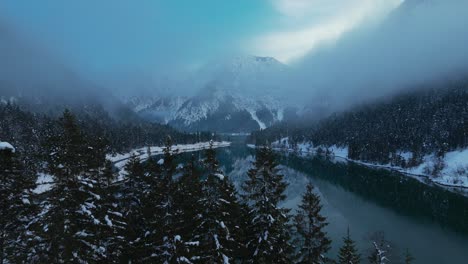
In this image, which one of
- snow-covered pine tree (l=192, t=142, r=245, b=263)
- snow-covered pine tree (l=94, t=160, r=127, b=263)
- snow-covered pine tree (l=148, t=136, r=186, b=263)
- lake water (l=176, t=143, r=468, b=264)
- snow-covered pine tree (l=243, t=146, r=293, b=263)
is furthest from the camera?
lake water (l=176, t=143, r=468, b=264)

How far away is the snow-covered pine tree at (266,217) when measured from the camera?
2462 cm

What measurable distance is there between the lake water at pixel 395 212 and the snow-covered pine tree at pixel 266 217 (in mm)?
47693

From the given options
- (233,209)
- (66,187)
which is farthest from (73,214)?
(233,209)

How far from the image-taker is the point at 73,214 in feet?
57.3

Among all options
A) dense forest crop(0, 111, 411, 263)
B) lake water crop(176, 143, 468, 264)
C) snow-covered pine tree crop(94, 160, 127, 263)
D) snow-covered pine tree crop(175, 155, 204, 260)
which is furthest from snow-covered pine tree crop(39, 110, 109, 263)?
lake water crop(176, 143, 468, 264)

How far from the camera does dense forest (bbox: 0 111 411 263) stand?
17094 millimetres

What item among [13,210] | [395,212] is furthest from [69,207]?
[395,212]

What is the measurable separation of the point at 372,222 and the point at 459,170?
102793mm

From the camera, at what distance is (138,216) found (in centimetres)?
2312

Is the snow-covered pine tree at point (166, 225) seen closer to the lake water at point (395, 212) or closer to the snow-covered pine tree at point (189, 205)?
the snow-covered pine tree at point (189, 205)

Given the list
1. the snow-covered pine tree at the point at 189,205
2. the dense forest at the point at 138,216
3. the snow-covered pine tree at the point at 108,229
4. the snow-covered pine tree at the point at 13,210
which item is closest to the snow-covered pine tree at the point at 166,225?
the dense forest at the point at 138,216

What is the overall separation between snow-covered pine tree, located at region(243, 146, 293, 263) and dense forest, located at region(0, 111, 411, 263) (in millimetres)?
77

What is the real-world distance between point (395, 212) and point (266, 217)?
101461 millimetres

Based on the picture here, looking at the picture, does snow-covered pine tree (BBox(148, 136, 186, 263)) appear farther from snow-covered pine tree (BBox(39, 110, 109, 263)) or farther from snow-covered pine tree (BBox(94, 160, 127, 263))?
snow-covered pine tree (BBox(39, 110, 109, 263))
